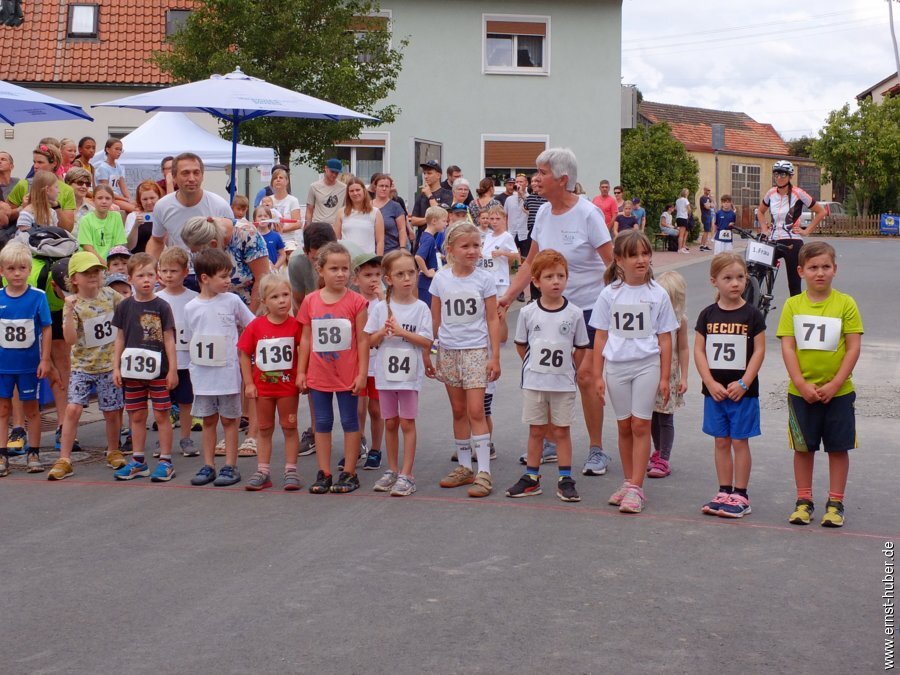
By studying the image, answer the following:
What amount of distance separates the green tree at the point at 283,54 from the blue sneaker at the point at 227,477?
1616 cm

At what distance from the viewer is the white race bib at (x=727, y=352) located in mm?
6520

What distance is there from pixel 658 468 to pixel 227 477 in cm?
281

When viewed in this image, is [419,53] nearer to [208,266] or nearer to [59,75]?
[59,75]

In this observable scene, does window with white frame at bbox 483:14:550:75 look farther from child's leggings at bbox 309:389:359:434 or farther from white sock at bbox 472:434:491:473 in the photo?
white sock at bbox 472:434:491:473

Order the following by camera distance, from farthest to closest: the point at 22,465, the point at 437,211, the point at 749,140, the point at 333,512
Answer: the point at 749,140 → the point at 437,211 → the point at 22,465 → the point at 333,512

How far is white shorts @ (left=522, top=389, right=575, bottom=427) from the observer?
6975mm

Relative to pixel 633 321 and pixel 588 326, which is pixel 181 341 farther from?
pixel 633 321

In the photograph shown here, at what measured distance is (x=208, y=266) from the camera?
7625 mm

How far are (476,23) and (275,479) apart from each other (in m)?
25.3

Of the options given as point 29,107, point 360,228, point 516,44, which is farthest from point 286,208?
point 516,44

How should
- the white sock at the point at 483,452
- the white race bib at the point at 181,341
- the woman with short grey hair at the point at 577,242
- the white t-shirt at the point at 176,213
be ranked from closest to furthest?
the white sock at the point at 483,452, the woman with short grey hair at the point at 577,242, the white race bib at the point at 181,341, the white t-shirt at the point at 176,213

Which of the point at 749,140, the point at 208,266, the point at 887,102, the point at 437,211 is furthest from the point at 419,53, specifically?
the point at 749,140

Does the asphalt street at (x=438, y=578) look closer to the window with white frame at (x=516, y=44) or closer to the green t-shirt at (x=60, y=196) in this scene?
the green t-shirt at (x=60, y=196)

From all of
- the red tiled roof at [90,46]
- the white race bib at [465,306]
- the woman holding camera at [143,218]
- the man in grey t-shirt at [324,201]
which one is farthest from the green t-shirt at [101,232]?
the red tiled roof at [90,46]
